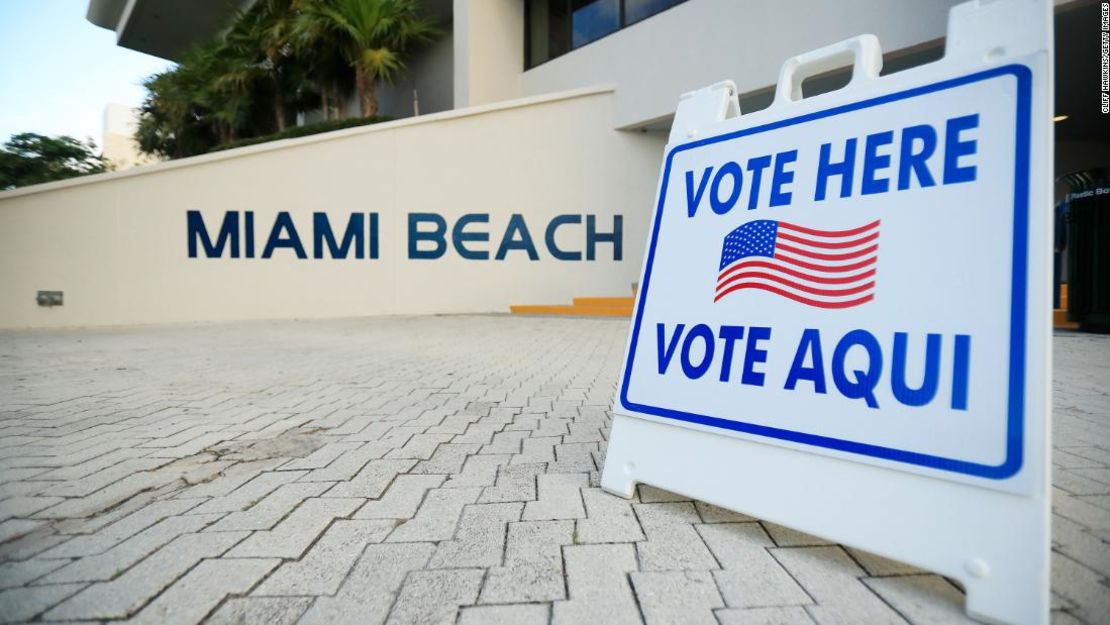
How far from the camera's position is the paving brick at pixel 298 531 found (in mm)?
1886

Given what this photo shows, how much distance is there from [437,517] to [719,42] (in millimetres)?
9889

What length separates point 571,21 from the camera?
13.5 meters

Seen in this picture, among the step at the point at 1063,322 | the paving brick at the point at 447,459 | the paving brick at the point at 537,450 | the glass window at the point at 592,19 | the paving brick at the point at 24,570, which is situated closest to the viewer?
the paving brick at the point at 24,570

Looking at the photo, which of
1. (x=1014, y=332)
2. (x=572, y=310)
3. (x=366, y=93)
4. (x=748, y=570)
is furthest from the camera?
(x=366, y=93)

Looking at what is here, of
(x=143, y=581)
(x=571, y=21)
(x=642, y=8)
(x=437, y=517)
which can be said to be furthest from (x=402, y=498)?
(x=571, y=21)

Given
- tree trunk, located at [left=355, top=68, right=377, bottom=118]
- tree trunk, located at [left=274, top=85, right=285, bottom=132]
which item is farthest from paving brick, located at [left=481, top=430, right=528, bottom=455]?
tree trunk, located at [left=274, top=85, right=285, bottom=132]

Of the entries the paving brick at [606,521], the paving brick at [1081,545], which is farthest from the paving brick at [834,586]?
the paving brick at [1081,545]

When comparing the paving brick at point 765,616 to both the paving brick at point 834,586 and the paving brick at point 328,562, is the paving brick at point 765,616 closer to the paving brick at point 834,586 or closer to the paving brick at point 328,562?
the paving brick at point 834,586

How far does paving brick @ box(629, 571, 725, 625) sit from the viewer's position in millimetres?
1525

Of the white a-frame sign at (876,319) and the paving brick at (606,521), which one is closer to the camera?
the white a-frame sign at (876,319)

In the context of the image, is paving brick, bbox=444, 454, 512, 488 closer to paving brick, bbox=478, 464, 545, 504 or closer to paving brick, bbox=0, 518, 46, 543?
paving brick, bbox=478, 464, 545, 504

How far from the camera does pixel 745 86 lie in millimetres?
9516

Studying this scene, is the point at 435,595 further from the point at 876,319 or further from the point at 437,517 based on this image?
the point at 876,319

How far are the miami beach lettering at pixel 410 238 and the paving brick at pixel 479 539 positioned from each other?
9383 millimetres
